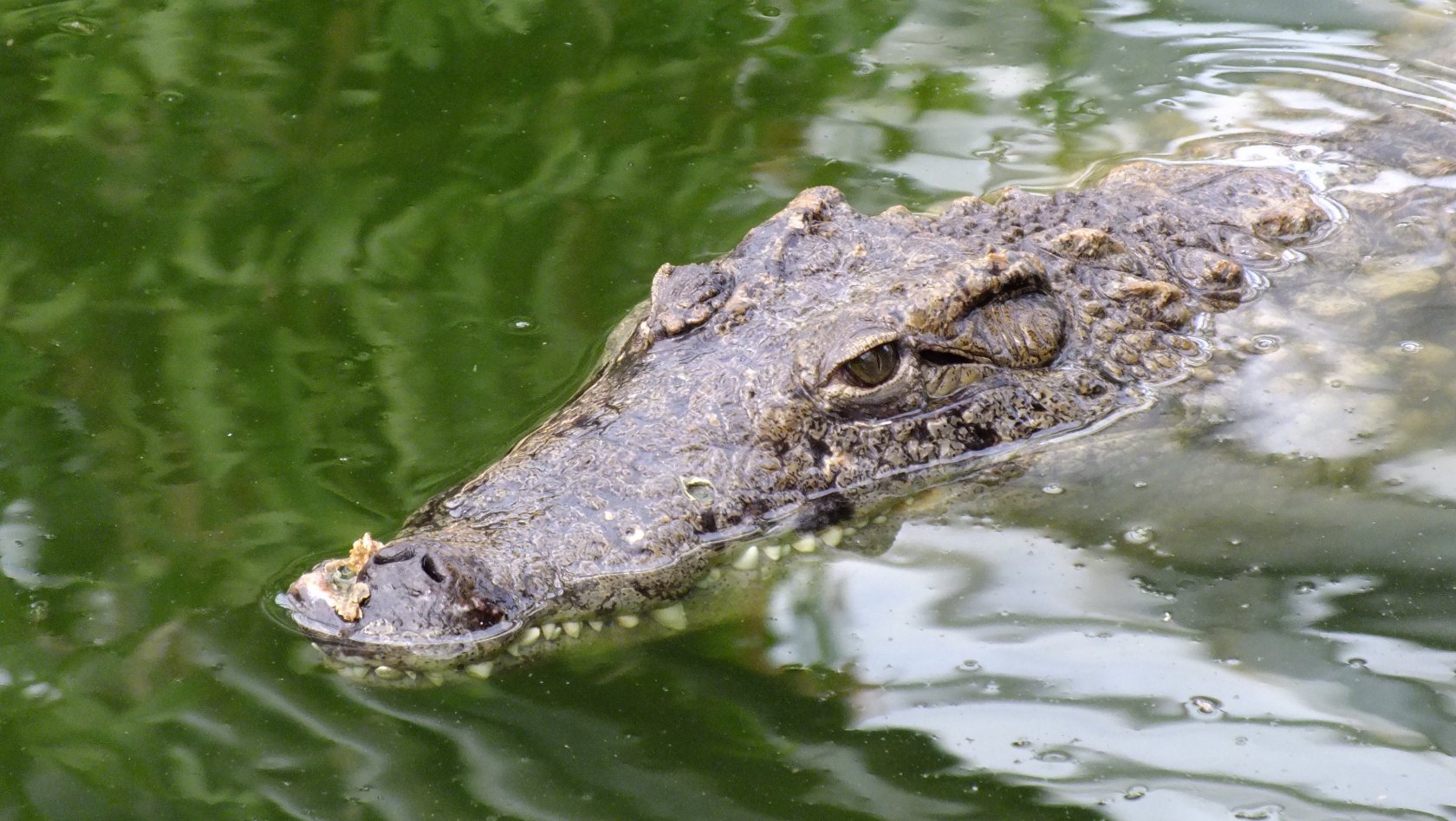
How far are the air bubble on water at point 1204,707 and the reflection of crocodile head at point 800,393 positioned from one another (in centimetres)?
103

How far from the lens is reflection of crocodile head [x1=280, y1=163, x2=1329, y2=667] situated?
3.59 metres

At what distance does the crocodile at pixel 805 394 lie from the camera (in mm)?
3592

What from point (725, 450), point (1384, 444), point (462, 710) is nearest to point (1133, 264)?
point (1384, 444)

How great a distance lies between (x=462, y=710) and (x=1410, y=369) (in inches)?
128

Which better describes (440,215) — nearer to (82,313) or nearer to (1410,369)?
(82,313)

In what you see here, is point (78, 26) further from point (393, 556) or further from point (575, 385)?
point (393, 556)

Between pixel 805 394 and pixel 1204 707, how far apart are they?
1.37 m

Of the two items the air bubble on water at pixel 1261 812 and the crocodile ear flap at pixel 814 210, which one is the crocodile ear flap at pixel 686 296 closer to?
the crocodile ear flap at pixel 814 210

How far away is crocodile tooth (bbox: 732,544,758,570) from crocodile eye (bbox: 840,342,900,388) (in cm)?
58

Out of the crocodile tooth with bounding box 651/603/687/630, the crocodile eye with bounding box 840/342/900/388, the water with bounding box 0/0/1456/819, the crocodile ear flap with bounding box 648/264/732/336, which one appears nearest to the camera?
the water with bounding box 0/0/1456/819

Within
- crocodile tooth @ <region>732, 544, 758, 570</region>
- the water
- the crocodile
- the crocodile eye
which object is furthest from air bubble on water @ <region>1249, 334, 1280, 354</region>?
crocodile tooth @ <region>732, 544, 758, 570</region>

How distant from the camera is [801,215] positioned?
14.8 ft

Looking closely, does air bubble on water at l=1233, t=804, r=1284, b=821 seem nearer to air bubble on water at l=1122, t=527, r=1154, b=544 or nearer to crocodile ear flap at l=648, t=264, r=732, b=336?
air bubble on water at l=1122, t=527, r=1154, b=544

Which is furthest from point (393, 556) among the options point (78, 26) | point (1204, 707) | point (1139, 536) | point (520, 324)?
point (78, 26)
